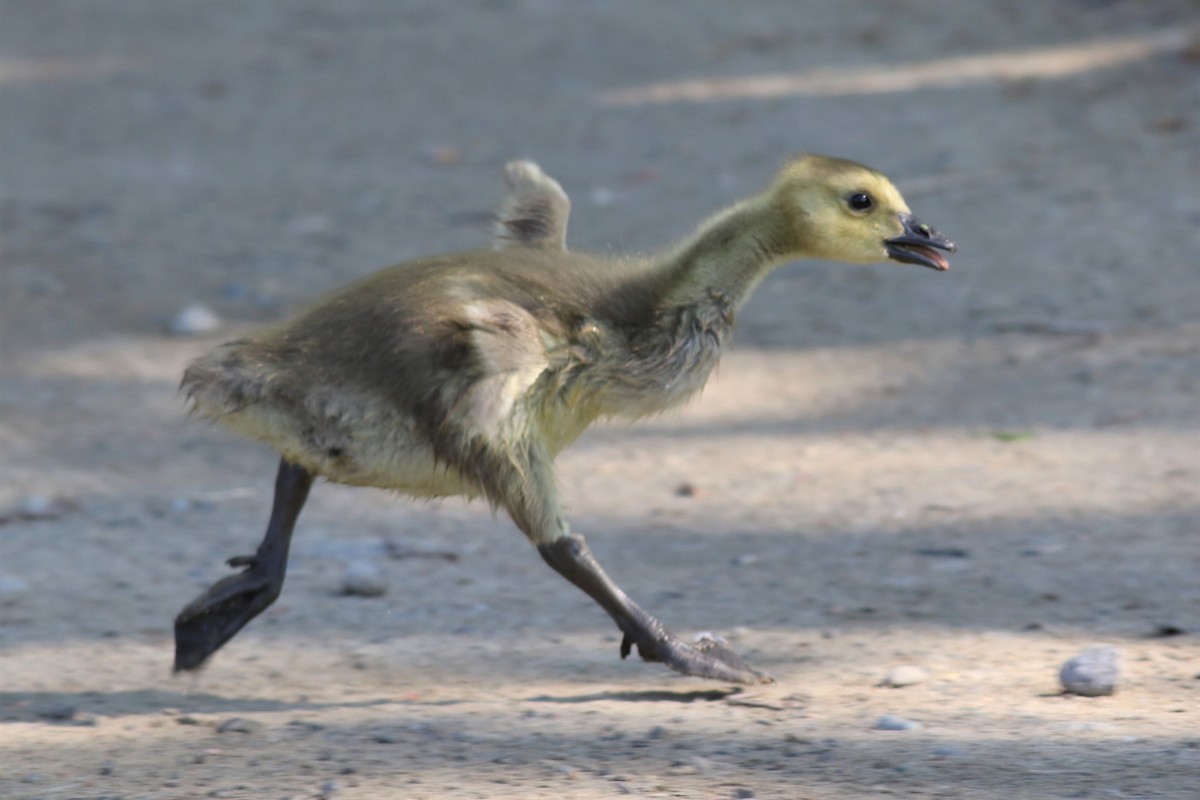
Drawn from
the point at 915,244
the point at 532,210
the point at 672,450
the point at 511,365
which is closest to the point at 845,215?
the point at 915,244

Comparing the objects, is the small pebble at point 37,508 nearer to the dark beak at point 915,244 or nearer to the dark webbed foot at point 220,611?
the dark webbed foot at point 220,611

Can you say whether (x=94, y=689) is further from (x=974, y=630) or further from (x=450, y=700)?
(x=974, y=630)

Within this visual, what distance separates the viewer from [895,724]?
3.98 metres

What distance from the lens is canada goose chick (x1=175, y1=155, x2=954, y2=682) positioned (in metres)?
4.18

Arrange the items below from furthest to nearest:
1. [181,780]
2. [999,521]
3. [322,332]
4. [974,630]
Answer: [999,521]
[974,630]
[322,332]
[181,780]

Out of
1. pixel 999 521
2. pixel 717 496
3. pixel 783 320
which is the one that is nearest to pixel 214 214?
pixel 783 320

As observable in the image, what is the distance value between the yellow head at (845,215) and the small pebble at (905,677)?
1061mm

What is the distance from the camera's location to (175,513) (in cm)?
602

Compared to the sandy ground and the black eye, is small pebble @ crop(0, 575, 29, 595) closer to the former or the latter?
the sandy ground

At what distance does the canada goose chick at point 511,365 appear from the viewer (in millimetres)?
4184

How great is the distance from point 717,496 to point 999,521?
3.27 feet

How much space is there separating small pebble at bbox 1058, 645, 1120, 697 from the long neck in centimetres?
123

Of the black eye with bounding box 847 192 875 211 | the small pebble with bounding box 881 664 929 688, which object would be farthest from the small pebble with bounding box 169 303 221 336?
the small pebble with bounding box 881 664 929 688

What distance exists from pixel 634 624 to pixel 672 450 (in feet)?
7.60
